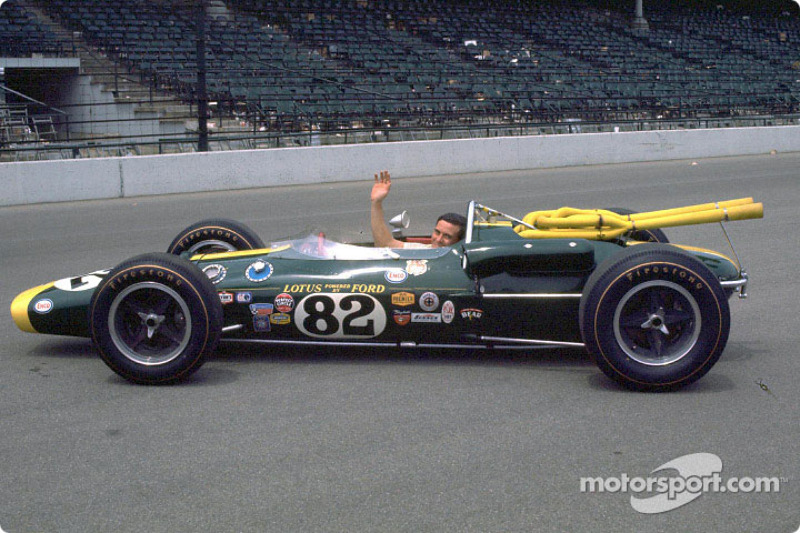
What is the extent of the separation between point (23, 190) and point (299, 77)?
9.82 meters

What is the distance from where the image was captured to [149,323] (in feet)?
15.7

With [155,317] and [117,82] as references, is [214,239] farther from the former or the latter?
[117,82]

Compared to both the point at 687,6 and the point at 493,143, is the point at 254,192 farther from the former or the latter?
the point at 687,6

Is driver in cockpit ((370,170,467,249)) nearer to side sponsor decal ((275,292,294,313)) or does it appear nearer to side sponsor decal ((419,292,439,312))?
side sponsor decal ((419,292,439,312))

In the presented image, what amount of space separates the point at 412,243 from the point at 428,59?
20.5 m

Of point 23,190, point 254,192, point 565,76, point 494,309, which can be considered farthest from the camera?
point 565,76

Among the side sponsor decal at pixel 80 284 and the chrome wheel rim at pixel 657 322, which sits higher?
the side sponsor decal at pixel 80 284

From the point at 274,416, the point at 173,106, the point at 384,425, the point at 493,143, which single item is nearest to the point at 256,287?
the point at 274,416

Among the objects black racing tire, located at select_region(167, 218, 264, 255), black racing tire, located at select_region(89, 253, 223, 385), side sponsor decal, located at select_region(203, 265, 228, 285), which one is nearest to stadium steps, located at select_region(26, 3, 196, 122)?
black racing tire, located at select_region(167, 218, 264, 255)

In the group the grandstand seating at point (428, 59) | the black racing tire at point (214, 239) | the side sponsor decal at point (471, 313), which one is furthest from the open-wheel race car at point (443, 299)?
the grandstand seating at point (428, 59)

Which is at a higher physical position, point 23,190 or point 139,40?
point 139,40

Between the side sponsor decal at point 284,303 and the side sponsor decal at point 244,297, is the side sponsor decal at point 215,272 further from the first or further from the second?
the side sponsor decal at point 284,303

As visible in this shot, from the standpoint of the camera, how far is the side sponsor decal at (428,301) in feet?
16.3

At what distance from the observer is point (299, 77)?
70.5 feet
